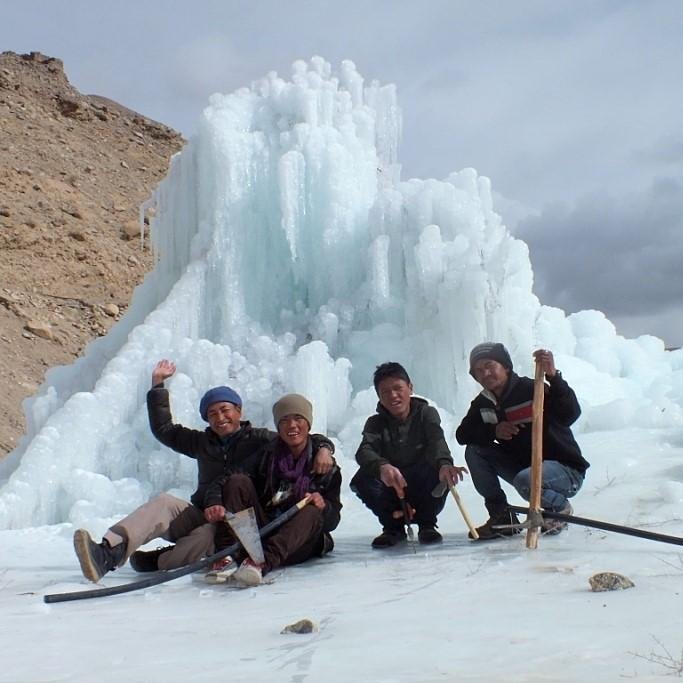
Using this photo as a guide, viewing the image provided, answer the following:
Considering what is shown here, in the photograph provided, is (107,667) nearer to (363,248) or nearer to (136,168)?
(363,248)

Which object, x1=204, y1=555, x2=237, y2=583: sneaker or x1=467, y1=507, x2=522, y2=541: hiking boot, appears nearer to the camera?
x1=204, y1=555, x2=237, y2=583: sneaker

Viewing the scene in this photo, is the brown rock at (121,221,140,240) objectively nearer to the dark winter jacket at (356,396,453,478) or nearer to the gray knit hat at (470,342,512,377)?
the dark winter jacket at (356,396,453,478)

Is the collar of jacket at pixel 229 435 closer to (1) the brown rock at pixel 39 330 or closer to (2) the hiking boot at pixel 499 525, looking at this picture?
(2) the hiking boot at pixel 499 525

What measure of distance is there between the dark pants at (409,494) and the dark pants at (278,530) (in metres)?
0.39

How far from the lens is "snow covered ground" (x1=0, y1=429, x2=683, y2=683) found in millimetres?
2098

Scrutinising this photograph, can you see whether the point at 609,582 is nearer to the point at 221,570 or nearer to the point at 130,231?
the point at 221,570

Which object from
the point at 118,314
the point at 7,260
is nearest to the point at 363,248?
the point at 118,314

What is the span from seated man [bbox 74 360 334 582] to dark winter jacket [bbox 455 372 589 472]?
2.83ft

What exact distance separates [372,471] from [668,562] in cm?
163

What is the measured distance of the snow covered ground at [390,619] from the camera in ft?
6.88

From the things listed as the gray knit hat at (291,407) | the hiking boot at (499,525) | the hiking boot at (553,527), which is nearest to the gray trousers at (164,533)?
the gray knit hat at (291,407)

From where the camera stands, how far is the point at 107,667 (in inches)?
90.3

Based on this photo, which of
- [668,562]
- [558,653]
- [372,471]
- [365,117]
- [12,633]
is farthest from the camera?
[365,117]

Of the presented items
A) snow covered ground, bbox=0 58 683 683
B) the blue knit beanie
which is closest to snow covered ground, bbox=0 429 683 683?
snow covered ground, bbox=0 58 683 683
